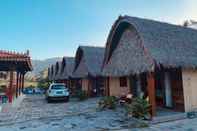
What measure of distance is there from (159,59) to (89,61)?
13078 millimetres

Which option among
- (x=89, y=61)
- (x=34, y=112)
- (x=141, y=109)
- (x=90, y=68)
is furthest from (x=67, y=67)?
(x=141, y=109)

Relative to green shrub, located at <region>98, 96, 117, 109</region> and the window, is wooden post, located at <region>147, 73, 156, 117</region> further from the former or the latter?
the window

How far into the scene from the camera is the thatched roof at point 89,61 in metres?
22.1

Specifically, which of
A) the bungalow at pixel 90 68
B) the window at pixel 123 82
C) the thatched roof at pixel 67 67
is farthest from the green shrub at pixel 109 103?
the thatched roof at pixel 67 67

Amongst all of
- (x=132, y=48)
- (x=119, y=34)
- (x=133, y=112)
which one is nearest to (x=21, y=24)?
(x=119, y=34)

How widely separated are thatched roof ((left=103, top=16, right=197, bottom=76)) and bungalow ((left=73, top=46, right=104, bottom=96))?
Answer: 561 cm

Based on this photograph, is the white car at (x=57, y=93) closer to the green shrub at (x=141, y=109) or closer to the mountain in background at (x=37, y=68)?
the green shrub at (x=141, y=109)

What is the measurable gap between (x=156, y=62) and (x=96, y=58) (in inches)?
549

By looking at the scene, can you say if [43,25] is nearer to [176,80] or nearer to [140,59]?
[140,59]

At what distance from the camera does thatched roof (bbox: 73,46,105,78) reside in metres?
22.1

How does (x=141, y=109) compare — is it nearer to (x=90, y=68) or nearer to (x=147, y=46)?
(x=147, y=46)

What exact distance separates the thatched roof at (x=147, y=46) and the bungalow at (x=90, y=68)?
561 cm

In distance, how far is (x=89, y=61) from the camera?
2291 centimetres

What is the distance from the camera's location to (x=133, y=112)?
430 inches
